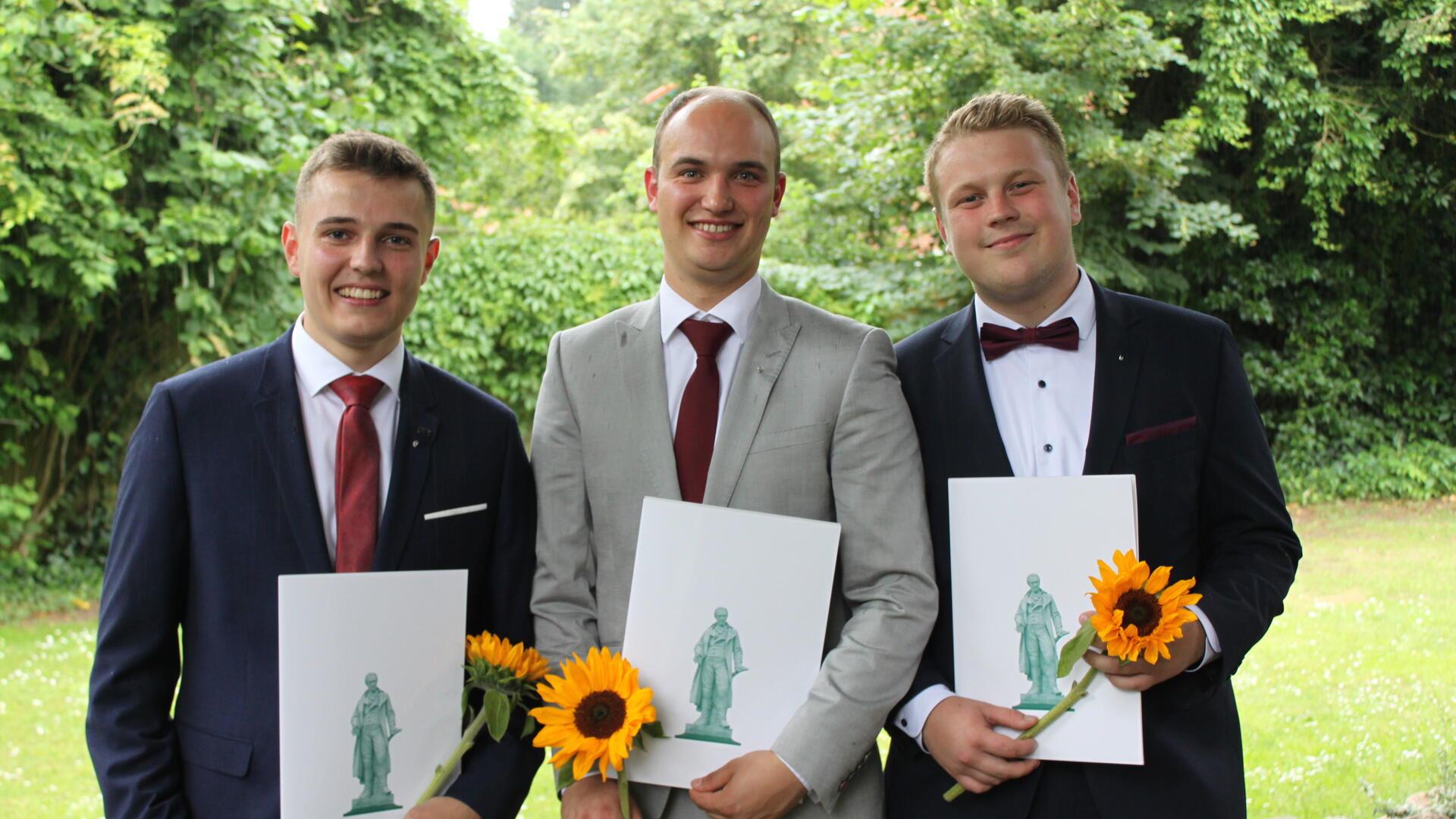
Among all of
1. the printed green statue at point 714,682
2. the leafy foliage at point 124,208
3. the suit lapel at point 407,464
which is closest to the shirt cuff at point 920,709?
the printed green statue at point 714,682

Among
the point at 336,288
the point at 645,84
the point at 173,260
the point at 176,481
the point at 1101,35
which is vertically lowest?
the point at 176,481

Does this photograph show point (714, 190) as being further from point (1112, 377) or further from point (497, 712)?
point (497, 712)

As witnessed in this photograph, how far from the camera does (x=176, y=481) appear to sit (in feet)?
8.08

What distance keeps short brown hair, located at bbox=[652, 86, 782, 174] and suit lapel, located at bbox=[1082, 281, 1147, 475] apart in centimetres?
83

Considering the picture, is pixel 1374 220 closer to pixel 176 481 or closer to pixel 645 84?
pixel 645 84

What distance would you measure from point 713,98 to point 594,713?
4.34ft

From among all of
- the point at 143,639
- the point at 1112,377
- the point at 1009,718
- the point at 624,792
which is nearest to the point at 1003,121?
the point at 1112,377

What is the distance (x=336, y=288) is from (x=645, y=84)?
1936cm

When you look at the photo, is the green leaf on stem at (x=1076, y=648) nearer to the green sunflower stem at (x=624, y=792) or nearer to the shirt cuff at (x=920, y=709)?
the shirt cuff at (x=920, y=709)

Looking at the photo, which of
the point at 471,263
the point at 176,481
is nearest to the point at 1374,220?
the point at 471,263

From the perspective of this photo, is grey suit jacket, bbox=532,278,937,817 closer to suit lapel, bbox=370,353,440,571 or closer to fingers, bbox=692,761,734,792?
fingers, bbox=692,761,734,792

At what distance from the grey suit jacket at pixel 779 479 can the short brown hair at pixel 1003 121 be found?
20.6 inches

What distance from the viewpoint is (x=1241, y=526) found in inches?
104

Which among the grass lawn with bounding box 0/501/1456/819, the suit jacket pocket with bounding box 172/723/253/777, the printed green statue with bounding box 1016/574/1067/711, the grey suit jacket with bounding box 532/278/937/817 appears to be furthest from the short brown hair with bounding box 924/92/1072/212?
the grass lawn with bounding box 0/501/1456/819
